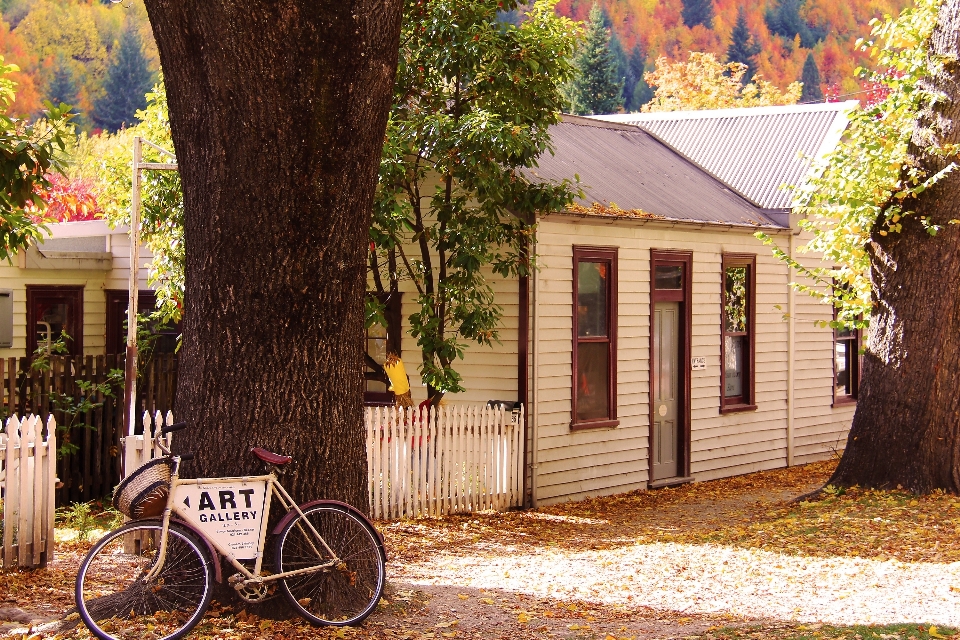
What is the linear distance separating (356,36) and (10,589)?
187 inches

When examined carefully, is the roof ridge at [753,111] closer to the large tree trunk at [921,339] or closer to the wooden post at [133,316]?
the large tree trunk at [921,339]

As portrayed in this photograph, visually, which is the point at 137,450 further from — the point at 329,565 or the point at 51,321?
the point at 51,321

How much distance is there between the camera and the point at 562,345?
46.1ft

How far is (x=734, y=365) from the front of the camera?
58.6 feet

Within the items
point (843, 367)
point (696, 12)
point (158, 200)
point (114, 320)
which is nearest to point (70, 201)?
point (158, 200)

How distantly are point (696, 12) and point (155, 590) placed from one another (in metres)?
84.8

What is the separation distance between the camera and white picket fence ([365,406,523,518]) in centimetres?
1225

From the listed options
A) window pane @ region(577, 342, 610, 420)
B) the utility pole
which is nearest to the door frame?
window pane @ region(577, 342, 610, 420)

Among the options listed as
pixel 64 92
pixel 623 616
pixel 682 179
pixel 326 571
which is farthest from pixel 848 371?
pixel 64 92

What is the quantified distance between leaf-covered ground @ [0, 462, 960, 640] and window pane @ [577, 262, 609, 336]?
7.25 ft

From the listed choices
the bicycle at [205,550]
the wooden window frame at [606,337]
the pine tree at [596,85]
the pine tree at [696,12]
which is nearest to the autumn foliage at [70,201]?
the bicycle at [205,550]

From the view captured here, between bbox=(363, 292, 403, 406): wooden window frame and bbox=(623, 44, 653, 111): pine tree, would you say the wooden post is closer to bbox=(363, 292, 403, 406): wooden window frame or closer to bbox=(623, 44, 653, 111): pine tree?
bbox=(363, 292, 403, 406): wooden window frame

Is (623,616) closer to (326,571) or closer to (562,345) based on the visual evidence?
(326,571)

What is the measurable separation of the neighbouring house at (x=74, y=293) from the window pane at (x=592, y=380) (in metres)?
6.16
